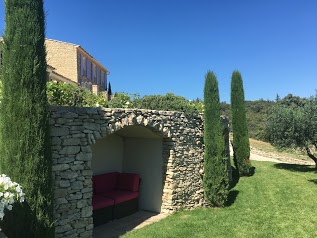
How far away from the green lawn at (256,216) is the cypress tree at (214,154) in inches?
19.7

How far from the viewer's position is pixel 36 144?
5066 millimetres

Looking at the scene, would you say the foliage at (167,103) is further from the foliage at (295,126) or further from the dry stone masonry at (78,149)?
the foliage at (295,126)

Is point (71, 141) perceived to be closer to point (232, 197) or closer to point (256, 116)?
point (232, 197)

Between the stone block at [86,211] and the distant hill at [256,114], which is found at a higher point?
the distant hill at [256,114]

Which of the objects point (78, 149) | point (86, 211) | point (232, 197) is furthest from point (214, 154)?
point (78, 149)

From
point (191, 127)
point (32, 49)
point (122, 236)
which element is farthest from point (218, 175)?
point (32, 49)

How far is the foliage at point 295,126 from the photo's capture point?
13.1 metres

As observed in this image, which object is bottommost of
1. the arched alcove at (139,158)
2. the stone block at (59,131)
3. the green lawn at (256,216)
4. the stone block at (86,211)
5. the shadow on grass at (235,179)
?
the green lawn at (256,216)

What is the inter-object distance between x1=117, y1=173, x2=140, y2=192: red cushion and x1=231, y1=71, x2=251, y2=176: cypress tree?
20.7 feet

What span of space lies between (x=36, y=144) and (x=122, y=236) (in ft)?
11.5

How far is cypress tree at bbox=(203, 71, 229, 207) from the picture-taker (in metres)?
9.45

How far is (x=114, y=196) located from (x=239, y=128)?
794 cm

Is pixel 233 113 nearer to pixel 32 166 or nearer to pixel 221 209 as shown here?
pixel 221 209

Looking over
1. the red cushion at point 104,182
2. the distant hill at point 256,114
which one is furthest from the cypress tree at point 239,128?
the distant hill at point 256,114
